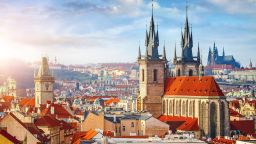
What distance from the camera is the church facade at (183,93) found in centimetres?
9076

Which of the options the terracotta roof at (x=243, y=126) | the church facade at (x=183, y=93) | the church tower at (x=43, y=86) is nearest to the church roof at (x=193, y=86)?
the church facade at (x=183, y=93)

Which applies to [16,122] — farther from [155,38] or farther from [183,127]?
[155,38]

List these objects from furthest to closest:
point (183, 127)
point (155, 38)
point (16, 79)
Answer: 1. point (16, 79)
2. point (155, 38)
3. point (183, 127)

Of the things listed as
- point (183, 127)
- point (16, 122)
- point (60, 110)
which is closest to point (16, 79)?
point (60, 110)

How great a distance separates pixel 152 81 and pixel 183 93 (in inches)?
278

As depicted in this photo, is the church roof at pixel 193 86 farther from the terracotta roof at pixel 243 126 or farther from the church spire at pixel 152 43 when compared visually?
the terracotta roof at pixel 243 126

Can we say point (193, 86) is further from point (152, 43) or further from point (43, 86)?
point (43, 86)

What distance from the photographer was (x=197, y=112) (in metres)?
92.0

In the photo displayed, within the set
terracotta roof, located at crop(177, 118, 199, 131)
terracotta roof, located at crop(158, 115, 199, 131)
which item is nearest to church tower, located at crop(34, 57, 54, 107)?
terracotta roof, located at crop(158, 115, 199, 131)

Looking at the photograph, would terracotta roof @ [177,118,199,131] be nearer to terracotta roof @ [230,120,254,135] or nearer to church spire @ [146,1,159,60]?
terracotta roof @ [230,120,254,135]

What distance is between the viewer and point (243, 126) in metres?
95.4

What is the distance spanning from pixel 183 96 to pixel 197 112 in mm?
5032

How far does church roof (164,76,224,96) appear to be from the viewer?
9212cm

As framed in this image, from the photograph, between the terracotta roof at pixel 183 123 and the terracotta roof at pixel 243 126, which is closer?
the terracotta roof at pixel 183 123
